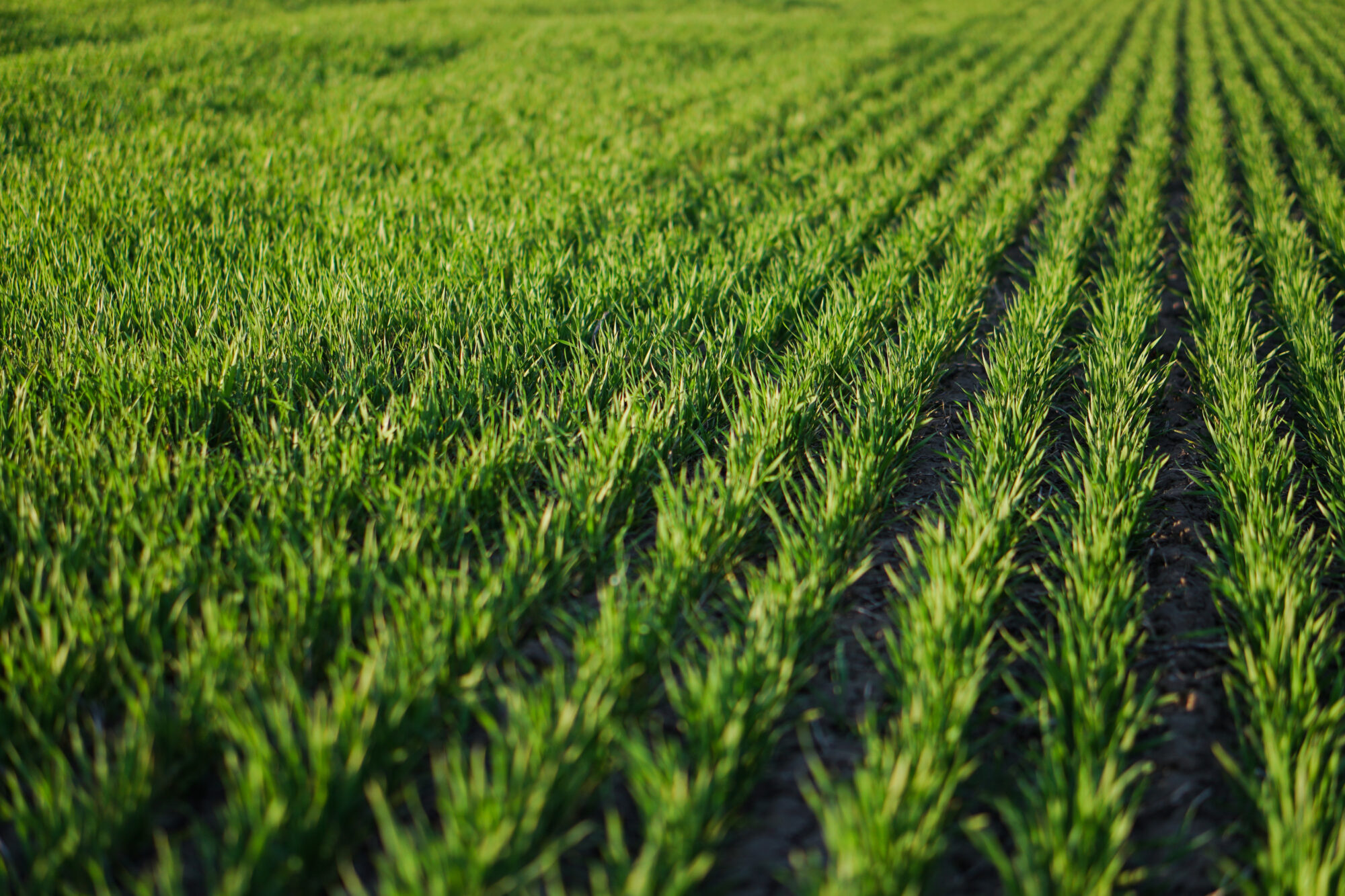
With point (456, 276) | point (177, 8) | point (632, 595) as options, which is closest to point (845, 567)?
point (632, 595)

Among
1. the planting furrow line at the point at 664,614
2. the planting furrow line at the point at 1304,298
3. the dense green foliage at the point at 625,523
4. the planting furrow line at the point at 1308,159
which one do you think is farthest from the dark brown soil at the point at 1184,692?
the planting furrow line at the point at 1308,159

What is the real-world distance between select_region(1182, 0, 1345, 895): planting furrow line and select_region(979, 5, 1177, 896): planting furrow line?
0.59ft

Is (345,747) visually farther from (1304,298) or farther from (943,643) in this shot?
(1304,298)

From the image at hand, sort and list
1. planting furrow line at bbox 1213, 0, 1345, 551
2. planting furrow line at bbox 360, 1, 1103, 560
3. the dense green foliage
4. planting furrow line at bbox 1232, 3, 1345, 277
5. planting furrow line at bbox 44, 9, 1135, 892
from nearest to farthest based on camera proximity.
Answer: planting furrow line at bbox 44, 9, 1135, 892
the dense green foliage
planting furrow line at bbox 360, 1, 1103, 560
planting furrow line at bbox 1213, 0, 1345, 551
planting furrow line at bbox 1232, 3, 1345, 277

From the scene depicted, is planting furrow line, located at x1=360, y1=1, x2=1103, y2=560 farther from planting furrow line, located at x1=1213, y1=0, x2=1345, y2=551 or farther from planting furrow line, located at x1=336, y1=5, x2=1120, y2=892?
planting furrow line, located at x1=1213, y1=0, x2=1345, y2=551

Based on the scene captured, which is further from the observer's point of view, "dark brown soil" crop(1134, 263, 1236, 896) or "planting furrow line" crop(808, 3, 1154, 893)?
"dark brown soil" crop(1134, 263, 1236, 896)

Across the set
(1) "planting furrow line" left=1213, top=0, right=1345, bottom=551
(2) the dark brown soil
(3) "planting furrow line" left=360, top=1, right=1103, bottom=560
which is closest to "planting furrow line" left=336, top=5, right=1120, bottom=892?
(3) "planting furrow line" left=360, top=1, right=1103, bottom=560

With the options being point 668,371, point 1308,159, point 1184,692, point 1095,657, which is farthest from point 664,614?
point 1308,159

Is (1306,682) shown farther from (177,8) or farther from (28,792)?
(177,8)

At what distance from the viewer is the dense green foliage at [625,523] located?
51.0 inches

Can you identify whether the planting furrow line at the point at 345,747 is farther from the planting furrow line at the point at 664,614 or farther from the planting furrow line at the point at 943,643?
the planting furrow line at the point at 943,643

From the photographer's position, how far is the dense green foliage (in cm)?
130

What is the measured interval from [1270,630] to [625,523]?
1444mm

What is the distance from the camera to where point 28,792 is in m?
1.42
